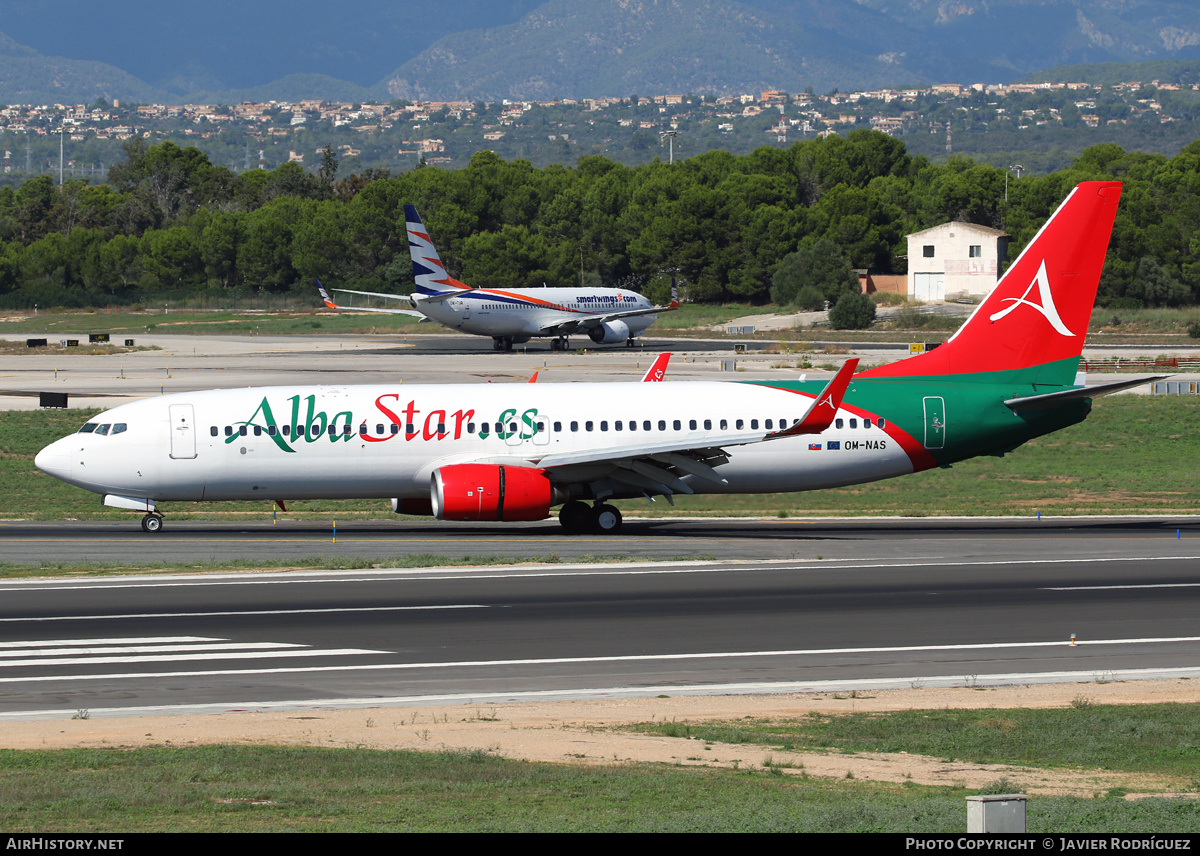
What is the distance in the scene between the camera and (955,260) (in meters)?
139

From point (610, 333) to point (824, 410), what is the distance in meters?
68.7

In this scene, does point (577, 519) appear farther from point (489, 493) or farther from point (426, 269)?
point (426, 269)

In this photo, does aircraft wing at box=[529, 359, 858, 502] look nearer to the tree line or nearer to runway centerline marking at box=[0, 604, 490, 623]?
runway centerline marking at box=[0, 604, 490, 623]

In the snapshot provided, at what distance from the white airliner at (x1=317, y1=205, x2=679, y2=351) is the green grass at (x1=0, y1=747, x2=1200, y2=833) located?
83.9 m

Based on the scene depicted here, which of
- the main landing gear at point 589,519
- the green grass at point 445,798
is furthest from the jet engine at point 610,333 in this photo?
the green grass at point 445,798

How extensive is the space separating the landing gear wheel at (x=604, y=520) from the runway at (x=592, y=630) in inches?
206

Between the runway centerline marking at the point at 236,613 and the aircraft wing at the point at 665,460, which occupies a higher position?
the aircraft wing at the point at 665,460

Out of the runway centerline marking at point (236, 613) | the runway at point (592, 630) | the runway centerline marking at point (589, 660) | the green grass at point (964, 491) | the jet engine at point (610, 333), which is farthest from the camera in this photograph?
the jet engine at point (610, 333)

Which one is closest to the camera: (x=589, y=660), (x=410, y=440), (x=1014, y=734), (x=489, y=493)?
(x=1014, y=734)

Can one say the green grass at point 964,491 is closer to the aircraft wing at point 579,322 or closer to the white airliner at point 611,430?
the white airliner at point 611,430

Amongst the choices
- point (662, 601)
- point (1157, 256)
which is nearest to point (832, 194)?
point (1157, 256)

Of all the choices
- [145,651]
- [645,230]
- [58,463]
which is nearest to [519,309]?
[645,230]

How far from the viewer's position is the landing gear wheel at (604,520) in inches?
1407

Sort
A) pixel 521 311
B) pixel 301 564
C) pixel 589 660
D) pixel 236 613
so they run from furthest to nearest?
pixel 521 311 → pixel 301 564 → pixel 236 613 → pixel 589 660
